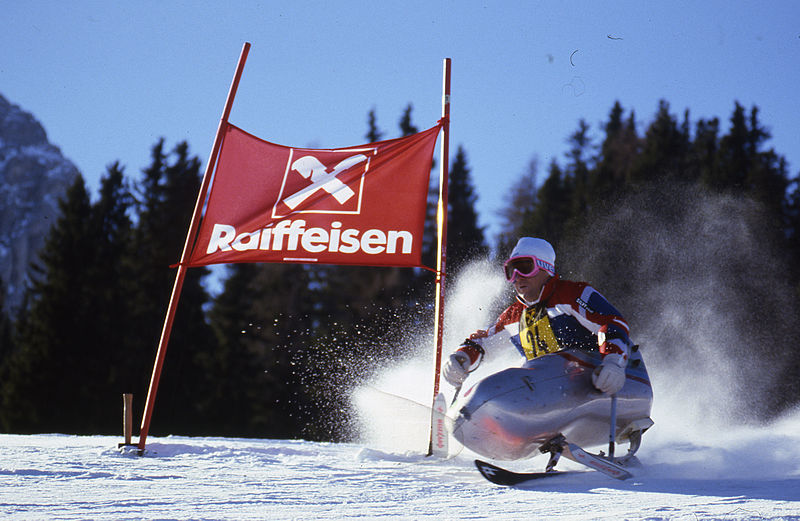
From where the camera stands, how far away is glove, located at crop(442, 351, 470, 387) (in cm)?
512

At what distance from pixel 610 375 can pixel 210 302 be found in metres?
30.8

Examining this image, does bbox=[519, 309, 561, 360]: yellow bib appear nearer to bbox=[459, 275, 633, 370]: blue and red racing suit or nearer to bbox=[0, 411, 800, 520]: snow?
bbox=[459, 275, 633, 370]: blue and red racing suit

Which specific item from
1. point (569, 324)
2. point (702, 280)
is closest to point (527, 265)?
point (569, 324)

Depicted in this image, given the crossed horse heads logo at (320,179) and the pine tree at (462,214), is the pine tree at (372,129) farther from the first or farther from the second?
the crossed horse heads logo at (320,179)

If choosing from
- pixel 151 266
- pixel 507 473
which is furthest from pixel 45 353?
pixel 507 473

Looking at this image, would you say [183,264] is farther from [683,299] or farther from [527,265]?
[683,299]

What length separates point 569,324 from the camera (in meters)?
4.94

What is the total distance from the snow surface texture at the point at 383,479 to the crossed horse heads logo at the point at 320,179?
162cm

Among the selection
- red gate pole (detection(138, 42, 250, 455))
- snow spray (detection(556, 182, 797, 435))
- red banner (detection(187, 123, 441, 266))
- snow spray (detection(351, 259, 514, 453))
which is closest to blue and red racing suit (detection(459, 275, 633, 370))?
snow spray (detection(351, 259, 514, 453))

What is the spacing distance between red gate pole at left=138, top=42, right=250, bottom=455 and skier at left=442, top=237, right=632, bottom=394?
2.15m

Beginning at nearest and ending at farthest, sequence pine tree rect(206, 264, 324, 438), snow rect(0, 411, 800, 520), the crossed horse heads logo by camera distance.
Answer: snow rect(0, 411, 800, 520) → the crossed horse heads logo → pine tree rect(206, 264, 324, 438)

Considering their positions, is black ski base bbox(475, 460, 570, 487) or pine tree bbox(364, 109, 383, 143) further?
pine tree bbox(364, 109, 383, 143)

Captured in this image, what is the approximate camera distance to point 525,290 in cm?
513

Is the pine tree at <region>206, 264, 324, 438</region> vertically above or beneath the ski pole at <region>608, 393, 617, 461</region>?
above
